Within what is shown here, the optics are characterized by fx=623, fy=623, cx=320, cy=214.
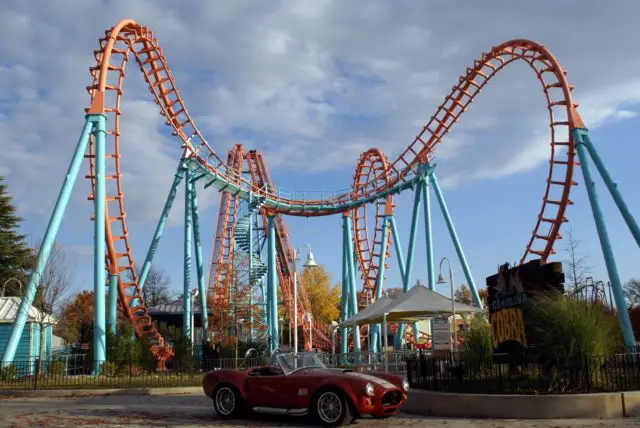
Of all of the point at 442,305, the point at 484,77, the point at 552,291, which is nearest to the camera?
the point at 552,291

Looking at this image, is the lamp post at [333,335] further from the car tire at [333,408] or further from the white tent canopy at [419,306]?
the car tire at [333,408]

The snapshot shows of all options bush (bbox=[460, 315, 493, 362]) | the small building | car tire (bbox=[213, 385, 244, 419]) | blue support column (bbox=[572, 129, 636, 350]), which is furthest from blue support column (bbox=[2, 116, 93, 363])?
blue support column (bbox=[572, 129, 636, 350])

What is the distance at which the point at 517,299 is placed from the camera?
47.4 feet

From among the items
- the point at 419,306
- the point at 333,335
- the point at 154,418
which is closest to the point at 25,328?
the point at 333,335

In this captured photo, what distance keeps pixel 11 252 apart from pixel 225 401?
37425mm

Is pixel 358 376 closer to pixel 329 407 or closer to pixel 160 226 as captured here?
pixel 329 407

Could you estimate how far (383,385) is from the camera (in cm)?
1127

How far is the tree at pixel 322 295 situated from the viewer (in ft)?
235

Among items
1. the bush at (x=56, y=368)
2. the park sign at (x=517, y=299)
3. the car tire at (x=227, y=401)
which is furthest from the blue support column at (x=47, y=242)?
the park sign at (x=517, y=299)

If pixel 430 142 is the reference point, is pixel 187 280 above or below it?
below

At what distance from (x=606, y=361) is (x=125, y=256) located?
948 inches

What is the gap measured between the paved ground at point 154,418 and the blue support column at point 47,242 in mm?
5979

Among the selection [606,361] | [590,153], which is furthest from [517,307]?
[590,153]

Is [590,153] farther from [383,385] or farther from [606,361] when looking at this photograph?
[383,385]
